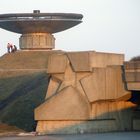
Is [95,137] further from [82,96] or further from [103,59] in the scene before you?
[103,59]

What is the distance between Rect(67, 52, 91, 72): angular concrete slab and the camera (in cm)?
3156

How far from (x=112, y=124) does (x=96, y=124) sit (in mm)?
910

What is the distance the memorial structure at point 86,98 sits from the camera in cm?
3147

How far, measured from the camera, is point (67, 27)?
200 feet

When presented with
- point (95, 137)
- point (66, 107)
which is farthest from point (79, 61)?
point (95, 137)

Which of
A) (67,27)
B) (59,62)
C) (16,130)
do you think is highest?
(67,27)

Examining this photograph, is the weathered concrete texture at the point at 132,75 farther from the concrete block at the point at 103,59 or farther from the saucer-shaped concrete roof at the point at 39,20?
the saucer-shaped concrete roof at the point at 39,20

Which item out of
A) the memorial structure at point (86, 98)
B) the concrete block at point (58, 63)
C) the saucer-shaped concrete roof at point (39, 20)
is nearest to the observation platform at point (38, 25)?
the saucer-shaped concrete roof at point (39, 20)

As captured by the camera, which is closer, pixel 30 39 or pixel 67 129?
pixel 67 129

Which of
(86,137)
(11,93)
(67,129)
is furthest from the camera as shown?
(11,93)

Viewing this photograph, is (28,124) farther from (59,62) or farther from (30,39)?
(30,39)

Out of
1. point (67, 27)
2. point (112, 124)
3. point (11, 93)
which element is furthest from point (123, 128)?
point (67, 27)

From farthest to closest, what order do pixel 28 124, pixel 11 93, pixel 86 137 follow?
pixel 11 93 → pixel 28 124 → pixel 86 137

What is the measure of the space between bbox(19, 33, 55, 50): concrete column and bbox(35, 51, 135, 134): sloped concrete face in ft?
94.6
